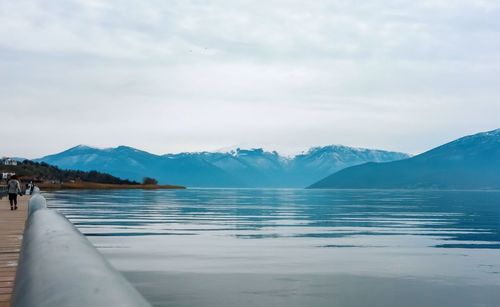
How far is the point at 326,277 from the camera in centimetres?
2066

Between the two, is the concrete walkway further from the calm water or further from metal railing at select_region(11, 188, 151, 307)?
metal railing at select_region(11, 188, 151, 307)

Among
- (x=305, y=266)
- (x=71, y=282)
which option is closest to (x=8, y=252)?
(x=305, y=266)

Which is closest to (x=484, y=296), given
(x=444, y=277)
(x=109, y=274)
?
(x=444, y=277)

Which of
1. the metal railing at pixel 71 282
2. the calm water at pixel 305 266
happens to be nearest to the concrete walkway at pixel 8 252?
the calm water at pixel 305 266

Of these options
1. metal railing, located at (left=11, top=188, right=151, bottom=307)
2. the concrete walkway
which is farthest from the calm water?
metal railing, located at (left=11, top=188, right=151, bottom=307)

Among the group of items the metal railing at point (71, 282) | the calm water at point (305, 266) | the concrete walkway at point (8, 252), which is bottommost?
the calm water at point (305, 266)

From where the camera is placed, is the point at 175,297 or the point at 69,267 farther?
the point at 175,297

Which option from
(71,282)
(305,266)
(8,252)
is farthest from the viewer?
(305,266)

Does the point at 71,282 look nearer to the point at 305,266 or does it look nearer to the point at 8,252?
the point at 8,252

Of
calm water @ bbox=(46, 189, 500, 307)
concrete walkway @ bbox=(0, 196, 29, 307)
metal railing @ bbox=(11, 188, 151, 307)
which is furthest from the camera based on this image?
calm water @ bbox=(46, 189, 500, 307)

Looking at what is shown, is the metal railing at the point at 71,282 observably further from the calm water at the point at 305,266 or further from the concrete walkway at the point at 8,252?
the calm water at the point at 305,266

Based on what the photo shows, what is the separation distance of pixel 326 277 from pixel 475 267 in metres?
6.60

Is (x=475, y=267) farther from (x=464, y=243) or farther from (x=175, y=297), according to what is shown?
(x=175, y=297)

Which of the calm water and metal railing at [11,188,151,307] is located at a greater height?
metal railing at [11,188,151,307]
